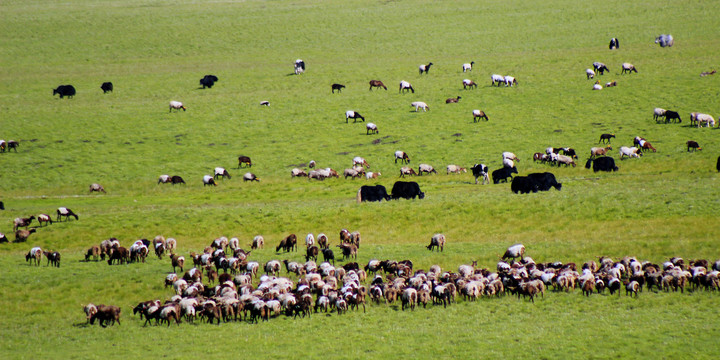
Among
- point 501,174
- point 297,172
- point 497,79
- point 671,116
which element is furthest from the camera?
point 497,79

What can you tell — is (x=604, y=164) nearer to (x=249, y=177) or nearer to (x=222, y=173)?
(x=249, y=177)

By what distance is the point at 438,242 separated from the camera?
28.5 meters

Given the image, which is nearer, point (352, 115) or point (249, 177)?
point (249, 177)

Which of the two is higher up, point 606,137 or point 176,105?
point 176,105

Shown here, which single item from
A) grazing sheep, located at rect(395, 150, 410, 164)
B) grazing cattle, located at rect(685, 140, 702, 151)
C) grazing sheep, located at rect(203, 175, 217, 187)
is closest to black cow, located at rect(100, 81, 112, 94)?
grazing sheep, located at rect(203, 175, 217, 187)

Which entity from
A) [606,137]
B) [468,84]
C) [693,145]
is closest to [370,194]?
[606,137]

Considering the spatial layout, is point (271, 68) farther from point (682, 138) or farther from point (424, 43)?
point (682, 138)

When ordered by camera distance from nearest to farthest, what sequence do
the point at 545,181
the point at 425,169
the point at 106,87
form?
the point at 545,181
the point at 425,169
the point at 106,87

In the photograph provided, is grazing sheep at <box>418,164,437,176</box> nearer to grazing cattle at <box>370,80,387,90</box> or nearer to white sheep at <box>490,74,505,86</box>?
grazing cattle at <box>370,80,387,90</box>

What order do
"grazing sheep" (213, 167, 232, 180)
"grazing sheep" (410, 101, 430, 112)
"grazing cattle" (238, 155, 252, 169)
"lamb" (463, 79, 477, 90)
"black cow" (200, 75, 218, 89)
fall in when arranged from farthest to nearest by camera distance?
"black cow" (200, 75, 218, 89)
"lamb" (463, 79, 477, 90)
"grazing sheep" (410, 101, 430, 112)
"grazing cattle" (238, 155, 252, 169)
"grazing sheep" (213, 167, 232, 180)

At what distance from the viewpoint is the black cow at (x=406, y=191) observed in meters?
38.3

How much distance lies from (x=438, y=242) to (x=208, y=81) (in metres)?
53.3

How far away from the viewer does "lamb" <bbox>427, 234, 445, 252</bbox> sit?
93.6 feet

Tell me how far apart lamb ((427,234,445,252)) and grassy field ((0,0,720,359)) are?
522 millimetres
